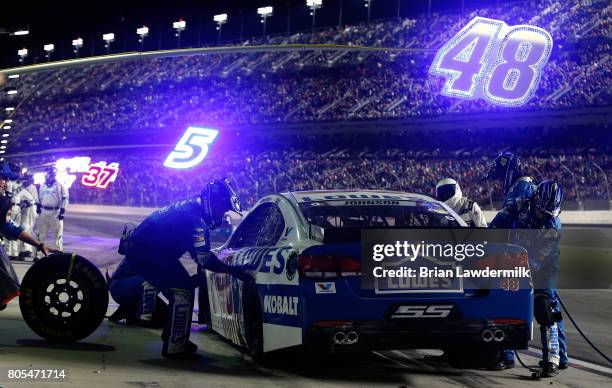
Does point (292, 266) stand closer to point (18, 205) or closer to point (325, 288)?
point (325, 288)

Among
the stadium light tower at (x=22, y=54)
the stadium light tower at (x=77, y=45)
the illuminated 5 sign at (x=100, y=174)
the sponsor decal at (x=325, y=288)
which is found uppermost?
the stadium light tower at (x=77, y=45)

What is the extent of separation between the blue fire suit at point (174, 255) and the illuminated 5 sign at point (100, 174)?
4276 centimetres

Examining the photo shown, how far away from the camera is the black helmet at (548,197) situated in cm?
591

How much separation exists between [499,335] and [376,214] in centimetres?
126

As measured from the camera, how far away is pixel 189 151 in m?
45.1

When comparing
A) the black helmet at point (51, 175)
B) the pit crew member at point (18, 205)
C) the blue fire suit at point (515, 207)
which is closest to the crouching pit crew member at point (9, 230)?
the blue fire suit at point (515, 207)

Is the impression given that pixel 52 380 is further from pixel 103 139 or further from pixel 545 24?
pixel 103 139

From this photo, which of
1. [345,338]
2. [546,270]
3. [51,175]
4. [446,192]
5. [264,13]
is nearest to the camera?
[345,338]

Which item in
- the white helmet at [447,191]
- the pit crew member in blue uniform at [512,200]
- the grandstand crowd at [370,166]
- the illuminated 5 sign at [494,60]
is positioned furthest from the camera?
the illuminated 5 sign at [494,60]

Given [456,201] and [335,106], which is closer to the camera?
[456,201]

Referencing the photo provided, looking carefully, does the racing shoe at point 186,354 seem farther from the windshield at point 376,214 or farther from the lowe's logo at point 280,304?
the windshield at point 376,214

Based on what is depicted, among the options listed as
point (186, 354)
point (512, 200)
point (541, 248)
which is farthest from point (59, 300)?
point (541, 248)

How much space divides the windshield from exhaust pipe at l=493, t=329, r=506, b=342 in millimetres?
940

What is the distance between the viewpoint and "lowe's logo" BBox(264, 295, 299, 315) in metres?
5.23
